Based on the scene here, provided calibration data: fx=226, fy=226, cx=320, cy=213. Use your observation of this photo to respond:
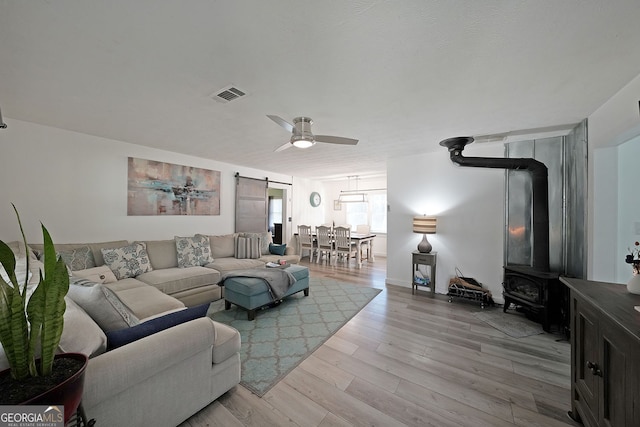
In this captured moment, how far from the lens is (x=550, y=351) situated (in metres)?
2.27

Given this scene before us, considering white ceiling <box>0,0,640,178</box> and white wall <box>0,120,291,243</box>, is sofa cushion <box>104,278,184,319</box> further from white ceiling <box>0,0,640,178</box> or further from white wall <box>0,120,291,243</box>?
white ceiling <box>0,0,640,178</box>

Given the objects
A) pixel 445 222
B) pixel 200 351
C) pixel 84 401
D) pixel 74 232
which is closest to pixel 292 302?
pixel 200 351

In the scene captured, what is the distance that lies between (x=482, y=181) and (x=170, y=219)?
5308 millimetres

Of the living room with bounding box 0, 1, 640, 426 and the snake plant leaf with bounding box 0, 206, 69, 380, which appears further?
the living room with bounding box 0, 1, 640, 426

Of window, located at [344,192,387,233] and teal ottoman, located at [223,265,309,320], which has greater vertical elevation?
window, located at [344,192,387,233]

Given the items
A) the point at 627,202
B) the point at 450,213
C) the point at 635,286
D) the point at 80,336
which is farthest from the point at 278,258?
the point at 627,202

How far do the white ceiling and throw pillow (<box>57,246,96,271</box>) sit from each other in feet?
5.18

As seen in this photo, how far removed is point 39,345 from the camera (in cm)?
95

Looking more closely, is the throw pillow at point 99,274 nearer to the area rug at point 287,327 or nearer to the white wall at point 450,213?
the area rug at point 287,327

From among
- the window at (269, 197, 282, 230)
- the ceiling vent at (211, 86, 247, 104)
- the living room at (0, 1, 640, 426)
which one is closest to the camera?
the living room at (0, 1, 640, 426)

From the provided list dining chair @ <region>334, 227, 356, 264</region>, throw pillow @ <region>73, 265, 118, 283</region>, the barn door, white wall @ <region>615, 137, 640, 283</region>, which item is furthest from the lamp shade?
throw pillow @ <region>73, 265, 118, 283</region>

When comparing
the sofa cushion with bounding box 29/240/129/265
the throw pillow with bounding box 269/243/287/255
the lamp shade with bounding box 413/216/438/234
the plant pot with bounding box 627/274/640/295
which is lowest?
the throw pillow with bounding box 269/243/287/255

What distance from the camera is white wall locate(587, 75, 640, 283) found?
2.09 metres

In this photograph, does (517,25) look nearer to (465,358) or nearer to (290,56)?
(290,56)
